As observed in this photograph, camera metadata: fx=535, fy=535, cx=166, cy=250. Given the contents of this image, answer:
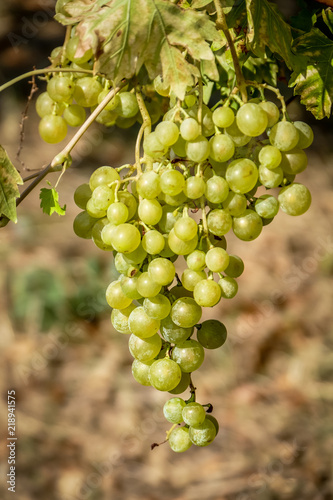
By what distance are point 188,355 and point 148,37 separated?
0.93ft

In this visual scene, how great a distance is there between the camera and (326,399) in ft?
5.67

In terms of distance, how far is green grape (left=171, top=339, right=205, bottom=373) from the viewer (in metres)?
0.50

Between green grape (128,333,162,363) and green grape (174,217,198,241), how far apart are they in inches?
4.5

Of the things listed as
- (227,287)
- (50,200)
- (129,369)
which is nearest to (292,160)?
(227,287)

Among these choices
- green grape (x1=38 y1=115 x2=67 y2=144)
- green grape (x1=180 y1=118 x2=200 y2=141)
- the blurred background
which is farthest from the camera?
the blurred background

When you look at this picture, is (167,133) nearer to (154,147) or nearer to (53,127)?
(154,147)

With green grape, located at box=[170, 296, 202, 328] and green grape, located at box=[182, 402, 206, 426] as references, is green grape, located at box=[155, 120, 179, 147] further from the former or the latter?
green grape, located at box=[182, 402, 206, 426]

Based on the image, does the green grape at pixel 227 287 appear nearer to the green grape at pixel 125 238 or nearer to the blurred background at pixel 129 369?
the green grape at pixel 125 238

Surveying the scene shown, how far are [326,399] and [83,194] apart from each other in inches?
57.3

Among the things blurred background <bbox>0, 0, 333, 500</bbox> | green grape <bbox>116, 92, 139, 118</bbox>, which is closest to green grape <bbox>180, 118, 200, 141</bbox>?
green grape <bbox>116, 92, 139, 118</bbox>

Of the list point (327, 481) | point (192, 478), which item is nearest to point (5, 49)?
point (192, 478)

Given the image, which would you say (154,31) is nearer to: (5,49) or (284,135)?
(284,135)

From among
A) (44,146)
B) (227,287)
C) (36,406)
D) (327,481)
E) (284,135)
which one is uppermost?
(284,135)

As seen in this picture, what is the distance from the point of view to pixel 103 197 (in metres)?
0.47
